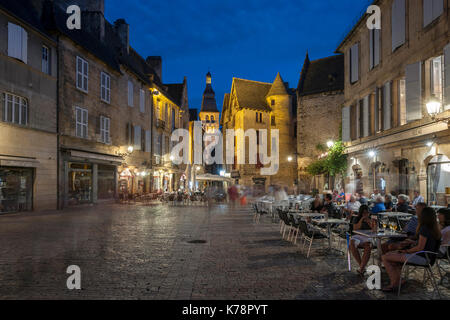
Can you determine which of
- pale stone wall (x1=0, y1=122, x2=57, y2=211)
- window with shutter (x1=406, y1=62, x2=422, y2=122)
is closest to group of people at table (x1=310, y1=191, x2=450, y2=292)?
window with shutter (x1=406, y1=62, x2=422, y2=122)

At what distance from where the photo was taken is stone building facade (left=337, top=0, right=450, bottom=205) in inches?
521

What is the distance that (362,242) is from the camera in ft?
21.3

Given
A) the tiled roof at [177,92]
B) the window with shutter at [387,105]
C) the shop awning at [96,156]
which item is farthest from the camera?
the tiled roof at [177,92]

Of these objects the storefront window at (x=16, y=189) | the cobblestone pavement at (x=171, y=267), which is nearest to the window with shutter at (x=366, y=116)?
the cobblestone pavement at (x=171, y=267)

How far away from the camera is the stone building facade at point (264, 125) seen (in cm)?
4419

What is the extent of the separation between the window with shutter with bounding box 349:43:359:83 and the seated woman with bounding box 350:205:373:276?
52.9ft

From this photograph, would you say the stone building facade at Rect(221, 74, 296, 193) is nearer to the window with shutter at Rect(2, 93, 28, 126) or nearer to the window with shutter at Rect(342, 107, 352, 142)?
the window with shutter at Rect(342, 107, 352, 142)

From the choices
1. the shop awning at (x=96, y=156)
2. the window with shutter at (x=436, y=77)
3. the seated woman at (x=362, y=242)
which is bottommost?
the seated woman at (x=362, y=242)

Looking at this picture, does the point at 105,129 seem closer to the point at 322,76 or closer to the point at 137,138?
the point at 137,138

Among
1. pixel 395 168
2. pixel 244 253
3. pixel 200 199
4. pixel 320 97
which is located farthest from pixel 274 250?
pixel 320 97

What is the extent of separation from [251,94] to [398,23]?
31260 mm

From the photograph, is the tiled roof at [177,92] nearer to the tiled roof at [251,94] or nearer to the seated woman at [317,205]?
the tiled roof at [251,94]

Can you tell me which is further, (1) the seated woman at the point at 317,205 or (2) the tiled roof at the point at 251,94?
(2) the tiled roof at the point at 251,94

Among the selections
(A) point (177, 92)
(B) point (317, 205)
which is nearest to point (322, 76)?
(A) point (177, 92)
